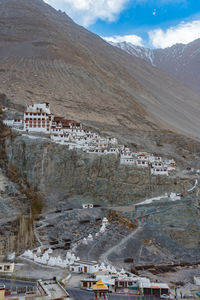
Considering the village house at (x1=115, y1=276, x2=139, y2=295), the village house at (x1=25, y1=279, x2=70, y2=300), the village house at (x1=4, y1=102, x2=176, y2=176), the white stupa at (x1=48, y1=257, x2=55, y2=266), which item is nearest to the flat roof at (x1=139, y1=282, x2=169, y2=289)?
the village house at (x1=115, y1=276, x2=139, y2=295)

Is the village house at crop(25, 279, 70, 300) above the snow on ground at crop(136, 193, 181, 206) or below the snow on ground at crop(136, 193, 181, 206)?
below

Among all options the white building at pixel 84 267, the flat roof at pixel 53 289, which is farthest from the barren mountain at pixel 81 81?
the flat roof at pixel 53 289

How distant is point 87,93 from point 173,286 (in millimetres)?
95536

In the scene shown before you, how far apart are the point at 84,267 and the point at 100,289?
647 centimetres

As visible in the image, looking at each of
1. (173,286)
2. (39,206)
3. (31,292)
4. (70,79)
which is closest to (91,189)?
(39,206)

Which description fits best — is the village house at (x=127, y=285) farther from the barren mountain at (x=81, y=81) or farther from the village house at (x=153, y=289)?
the barren mountain at (x=81, y=81)

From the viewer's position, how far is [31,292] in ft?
88.5

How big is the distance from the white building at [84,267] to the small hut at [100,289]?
5.05m

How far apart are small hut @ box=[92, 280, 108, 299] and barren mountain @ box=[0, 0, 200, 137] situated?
205 ft

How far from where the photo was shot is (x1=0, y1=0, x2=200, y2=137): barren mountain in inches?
4274

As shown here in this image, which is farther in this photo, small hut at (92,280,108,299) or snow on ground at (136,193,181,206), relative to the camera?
snow on ground at (136,193,181,206)

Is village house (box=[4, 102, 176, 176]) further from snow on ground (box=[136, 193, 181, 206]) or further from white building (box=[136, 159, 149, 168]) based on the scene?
snow on ground (box=[136, 193, 181, 206])

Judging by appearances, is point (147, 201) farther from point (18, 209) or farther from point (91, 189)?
point (18, 209)

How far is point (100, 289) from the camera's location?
29.1 meters
